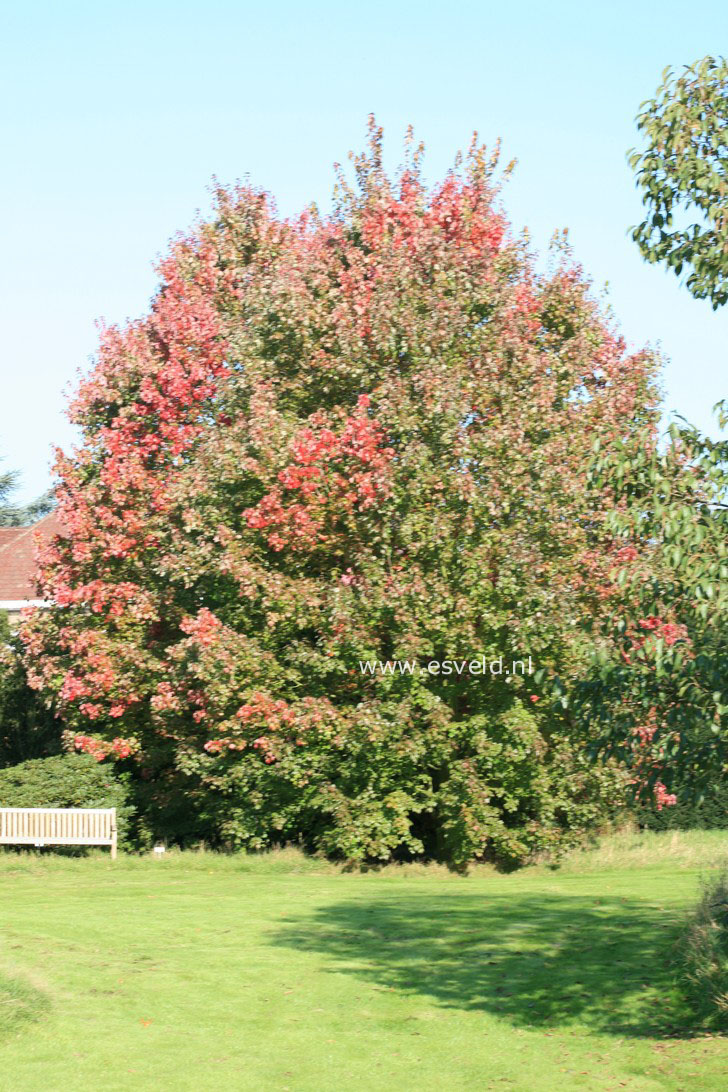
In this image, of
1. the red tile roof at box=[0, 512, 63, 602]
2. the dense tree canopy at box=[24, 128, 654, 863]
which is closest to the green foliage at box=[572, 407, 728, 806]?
the dense tree canopy at box=[24, 128, 654, 863]

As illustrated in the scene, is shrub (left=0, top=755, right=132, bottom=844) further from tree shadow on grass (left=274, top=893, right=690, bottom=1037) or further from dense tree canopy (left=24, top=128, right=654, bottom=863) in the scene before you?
tree shadow on grass (left=274, top=893, right=690, bottom=1037)

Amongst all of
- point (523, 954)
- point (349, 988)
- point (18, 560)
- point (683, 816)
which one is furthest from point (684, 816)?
point (18, 560)

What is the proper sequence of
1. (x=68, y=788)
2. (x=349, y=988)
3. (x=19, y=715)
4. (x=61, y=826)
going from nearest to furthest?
1. (x=349, y=988)
2. (x=61, y=826)
3. (x=68, y=788)
4. (x=19, y=715)

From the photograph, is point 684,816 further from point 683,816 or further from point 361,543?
point 361,543

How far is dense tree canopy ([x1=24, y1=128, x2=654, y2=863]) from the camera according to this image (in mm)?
22141

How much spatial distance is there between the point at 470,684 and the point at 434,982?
31.3ft

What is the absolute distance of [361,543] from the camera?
75.7 feet

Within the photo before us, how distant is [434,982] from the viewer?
14125 mm

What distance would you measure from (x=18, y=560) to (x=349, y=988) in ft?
94.4

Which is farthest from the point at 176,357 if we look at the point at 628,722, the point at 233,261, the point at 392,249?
the point at 628,722

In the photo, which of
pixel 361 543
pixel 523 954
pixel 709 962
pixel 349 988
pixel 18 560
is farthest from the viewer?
pixel 18 560

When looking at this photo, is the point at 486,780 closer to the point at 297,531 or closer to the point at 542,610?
the point at 542,610

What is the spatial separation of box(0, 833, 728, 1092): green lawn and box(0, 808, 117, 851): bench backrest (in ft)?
9.99

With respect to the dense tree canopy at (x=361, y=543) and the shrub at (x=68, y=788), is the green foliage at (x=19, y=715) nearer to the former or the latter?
the dense tree canopy at (x=361, y=543)
